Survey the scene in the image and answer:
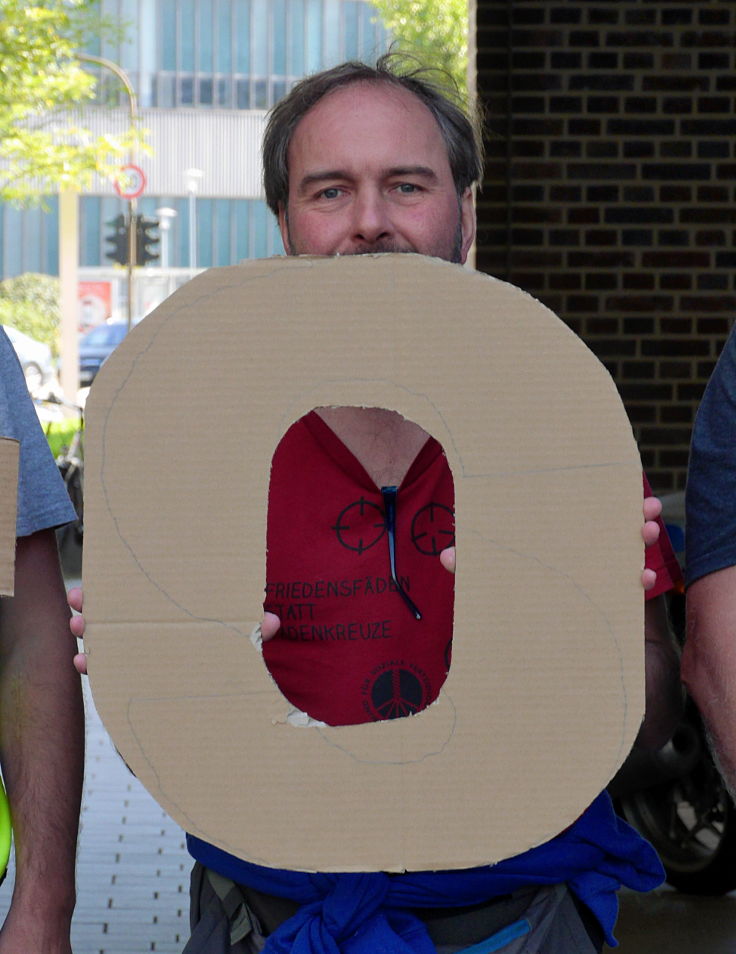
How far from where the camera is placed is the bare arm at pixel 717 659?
1575 mm

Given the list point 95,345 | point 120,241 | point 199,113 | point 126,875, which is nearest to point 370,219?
point 126,875

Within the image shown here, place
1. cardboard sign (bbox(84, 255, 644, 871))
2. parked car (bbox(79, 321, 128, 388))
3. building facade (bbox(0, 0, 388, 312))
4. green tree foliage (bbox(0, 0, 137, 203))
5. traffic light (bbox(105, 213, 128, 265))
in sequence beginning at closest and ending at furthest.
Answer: cardboard sign (bbox(84, 255, 644, 871))
green tree foliage (bbox(0, 0, 137, 203))
traffic light (bbox(105, 213, 128, 265))
parked car (bbox(79, 321, 128, 388))
building facade (bbox(0, 0, 388, 312))

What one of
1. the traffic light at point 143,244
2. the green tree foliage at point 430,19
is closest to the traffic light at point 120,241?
the traffic light at point 143,244

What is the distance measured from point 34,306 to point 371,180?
111 ft

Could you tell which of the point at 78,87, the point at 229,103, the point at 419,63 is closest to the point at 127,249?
the point at 78,87

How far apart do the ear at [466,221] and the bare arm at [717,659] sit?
51cm

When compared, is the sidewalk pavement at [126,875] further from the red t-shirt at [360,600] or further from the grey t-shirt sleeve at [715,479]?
the grey t-shirt sleeve at [715,479]

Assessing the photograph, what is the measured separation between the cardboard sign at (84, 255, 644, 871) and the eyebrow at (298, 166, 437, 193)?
32 cm

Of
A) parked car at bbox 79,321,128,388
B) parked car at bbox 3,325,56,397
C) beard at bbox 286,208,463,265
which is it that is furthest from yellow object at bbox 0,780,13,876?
parked car at bbox 79,321,128,388

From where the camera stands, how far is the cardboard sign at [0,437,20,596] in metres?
1.45

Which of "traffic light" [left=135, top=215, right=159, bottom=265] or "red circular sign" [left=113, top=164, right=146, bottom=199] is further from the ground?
"red circular sign" [left=113, top=164, right=146, bottom=199]

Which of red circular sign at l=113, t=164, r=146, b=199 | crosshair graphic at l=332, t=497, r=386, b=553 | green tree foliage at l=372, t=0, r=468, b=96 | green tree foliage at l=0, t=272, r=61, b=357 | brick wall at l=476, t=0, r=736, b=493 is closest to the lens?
crosshair graphic at l=332, t=497, r=386, b=553

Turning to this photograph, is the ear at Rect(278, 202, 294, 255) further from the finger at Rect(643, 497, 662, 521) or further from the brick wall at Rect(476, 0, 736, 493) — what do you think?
the brick wall at Rect(476, 0, 736, 493)

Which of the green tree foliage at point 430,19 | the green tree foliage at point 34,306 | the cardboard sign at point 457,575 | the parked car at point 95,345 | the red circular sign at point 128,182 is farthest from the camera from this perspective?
the green tree foliage at point 34,306
